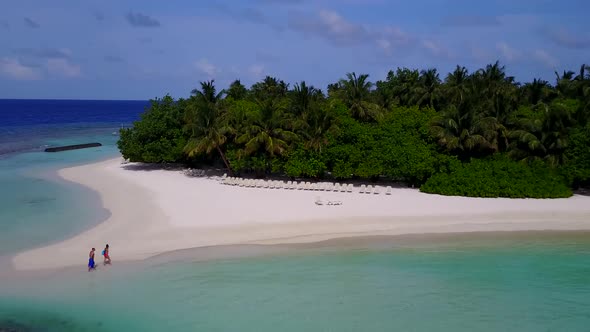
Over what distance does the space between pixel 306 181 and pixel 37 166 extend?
88.7 feet

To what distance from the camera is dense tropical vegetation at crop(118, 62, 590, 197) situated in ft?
96.1

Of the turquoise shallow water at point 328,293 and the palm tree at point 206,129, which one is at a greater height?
the palm tree at point 206,129

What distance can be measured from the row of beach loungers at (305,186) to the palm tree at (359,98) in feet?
20.0

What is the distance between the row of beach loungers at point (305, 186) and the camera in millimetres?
30141

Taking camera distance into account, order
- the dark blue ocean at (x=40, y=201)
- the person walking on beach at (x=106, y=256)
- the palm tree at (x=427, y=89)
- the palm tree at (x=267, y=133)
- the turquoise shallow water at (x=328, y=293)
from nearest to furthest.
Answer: the turquoise shallow water at (x=328, y=293) < the person walking on beach at (x=106, y=256) < the dark blue ocean at (x=40, y=201) < the palm tree at (x=267, y=133) < the palm tree at (x=427, y=89)

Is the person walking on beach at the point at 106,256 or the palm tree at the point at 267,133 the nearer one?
the person walking on beach at the point at 106,256

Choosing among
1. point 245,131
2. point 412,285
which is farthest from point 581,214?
point 245,131

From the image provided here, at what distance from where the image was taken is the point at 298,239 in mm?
21719

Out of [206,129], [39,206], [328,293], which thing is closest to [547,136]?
[328,293]

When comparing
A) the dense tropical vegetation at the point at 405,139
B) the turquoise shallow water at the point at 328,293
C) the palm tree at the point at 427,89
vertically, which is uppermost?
the palm tree at the point at 427,89

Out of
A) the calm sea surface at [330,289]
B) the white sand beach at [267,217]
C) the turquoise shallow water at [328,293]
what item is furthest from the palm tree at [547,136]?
the turquoise shallow water at [328,293]

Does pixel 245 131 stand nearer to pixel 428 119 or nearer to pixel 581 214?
pixel 428 119

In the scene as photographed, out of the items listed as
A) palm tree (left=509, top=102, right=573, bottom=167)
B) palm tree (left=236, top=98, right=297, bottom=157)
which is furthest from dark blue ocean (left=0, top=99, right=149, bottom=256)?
palm tree (left=509, top=102, right=573, bottom=167)

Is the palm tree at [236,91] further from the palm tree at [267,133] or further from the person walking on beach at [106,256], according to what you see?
the person walking on beach at [106,256]
